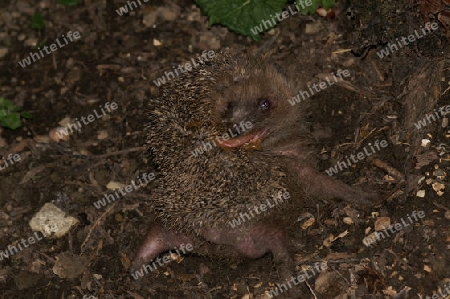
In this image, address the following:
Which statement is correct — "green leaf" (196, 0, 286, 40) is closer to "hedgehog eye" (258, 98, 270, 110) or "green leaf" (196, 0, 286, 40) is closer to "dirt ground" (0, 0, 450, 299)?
"dirt ground" (0, 0, 450, 299)

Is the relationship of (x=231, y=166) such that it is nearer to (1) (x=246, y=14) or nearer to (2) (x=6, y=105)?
(1) (x=246, y=14)

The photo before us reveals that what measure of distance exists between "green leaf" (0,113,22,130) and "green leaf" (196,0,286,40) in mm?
2108

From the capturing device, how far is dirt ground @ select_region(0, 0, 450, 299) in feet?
15.8

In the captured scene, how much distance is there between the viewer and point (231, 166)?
468cm

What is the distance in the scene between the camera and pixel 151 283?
5.19 meters

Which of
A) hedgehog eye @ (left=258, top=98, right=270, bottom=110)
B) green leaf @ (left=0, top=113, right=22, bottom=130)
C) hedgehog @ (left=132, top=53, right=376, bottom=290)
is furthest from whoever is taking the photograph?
green leaf @ (left=0, top=113, right=22, bottom=130)

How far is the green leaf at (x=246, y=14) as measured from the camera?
5.77 m

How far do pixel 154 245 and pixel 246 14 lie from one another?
90.4 inches

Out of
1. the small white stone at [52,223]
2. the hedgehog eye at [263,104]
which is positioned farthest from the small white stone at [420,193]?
the small white stone at [52,223]

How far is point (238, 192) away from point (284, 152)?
712mm

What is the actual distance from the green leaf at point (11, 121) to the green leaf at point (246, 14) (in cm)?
211

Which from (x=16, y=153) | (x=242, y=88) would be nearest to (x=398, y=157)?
(x=242, y=88)

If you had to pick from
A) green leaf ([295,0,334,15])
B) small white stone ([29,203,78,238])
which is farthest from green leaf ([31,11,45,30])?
green leaf ([295,0,334,15])

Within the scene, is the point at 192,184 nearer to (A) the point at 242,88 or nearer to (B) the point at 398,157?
(A) the point at 242,88
